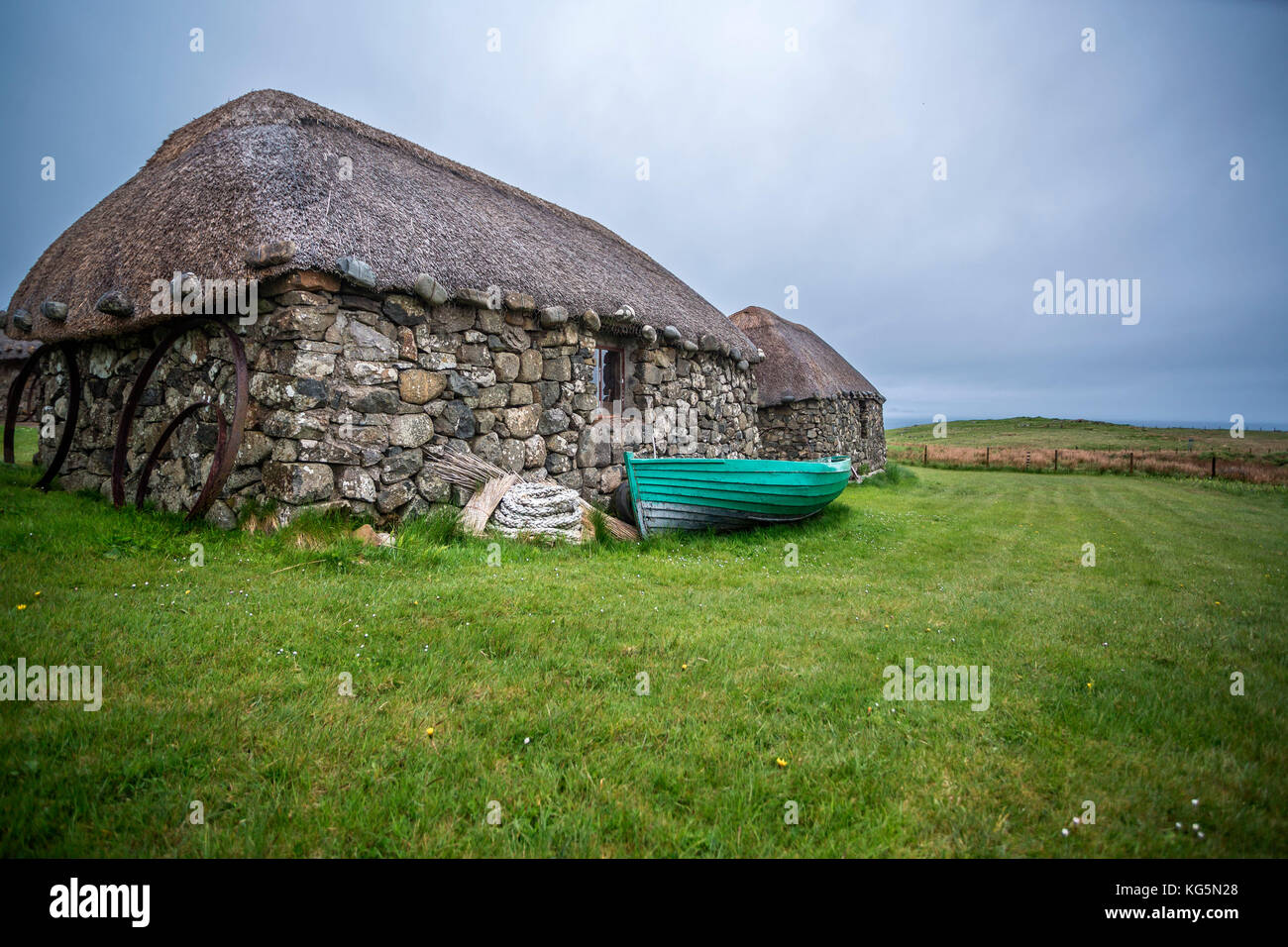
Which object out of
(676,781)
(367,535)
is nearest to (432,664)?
(676,781)

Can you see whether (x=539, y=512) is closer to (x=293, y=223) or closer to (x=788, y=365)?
(x=293, y=223)

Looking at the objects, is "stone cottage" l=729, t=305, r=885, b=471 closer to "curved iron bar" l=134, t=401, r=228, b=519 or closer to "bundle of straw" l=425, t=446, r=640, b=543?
"bundle of straw" l=425, t=446, r=640, b=543

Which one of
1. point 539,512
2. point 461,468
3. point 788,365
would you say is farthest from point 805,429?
point 461,468

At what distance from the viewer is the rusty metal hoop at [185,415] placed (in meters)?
5.59

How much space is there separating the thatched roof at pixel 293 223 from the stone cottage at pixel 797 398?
846 cm

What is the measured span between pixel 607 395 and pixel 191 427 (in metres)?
5.59

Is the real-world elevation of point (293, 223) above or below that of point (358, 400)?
above

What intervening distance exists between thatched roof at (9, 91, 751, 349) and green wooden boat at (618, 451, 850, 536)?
2.49 metres

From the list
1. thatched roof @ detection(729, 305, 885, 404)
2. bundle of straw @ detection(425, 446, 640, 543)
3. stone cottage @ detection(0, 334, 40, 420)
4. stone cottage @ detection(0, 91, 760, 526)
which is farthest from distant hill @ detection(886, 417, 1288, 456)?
stone cottage @ detection(0, 334, 40, 420)

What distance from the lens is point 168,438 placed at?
6.55 meters

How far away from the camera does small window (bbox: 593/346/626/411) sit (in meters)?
9.76

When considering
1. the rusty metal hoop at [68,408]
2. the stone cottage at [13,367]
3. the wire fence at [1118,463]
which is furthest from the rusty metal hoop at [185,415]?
the wire fence at [1118,463]

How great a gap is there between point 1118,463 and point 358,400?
2876cm
